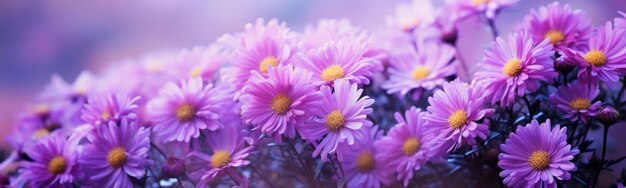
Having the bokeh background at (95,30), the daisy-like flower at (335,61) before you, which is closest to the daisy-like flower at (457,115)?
the daisy-like flower at (335,61)

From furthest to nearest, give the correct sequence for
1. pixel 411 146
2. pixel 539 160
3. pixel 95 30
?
pixel 95 30, pixel 411 146, pixel 539 160

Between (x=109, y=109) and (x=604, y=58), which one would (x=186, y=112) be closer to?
(x=109, y=109)

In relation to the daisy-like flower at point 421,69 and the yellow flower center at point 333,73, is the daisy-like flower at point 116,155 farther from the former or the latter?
the daisy-like flower at point 421,69

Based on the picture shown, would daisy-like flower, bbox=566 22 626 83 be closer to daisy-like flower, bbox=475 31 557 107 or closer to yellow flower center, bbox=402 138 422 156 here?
daisy-like flower, bbox=475 31 557 107

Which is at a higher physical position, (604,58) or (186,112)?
(186,112)

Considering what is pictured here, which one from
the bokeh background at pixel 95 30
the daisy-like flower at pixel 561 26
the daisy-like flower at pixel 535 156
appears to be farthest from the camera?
the bokeh background at pixel 95 30

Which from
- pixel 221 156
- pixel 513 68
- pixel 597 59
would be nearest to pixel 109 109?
pixel 221 156
